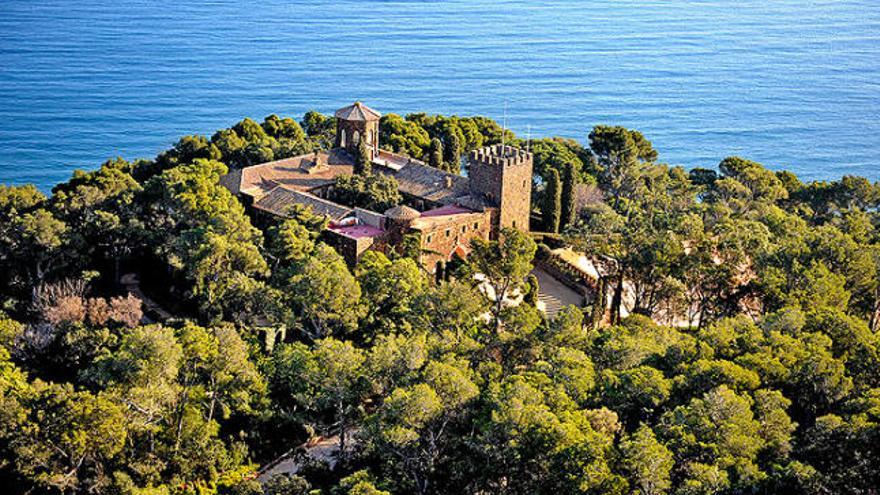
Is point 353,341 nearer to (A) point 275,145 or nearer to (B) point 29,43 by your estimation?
(A) point 275,145

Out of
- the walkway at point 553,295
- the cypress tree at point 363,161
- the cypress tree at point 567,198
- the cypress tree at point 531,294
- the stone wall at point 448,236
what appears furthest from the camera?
the cypress tree at point 363,161

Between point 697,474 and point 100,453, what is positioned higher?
point 697,474

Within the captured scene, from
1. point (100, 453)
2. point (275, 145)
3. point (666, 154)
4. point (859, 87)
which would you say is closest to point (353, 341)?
point (100, 453)

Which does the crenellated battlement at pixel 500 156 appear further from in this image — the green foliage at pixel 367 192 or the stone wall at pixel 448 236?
the green foliage at pixel 367 192

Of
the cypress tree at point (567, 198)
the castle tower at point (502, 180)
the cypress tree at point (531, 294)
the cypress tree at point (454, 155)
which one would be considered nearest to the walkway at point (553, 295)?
the cypress tree at point (531, 294)

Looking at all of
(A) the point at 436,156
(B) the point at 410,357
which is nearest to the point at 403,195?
(A) the point at 436,156
